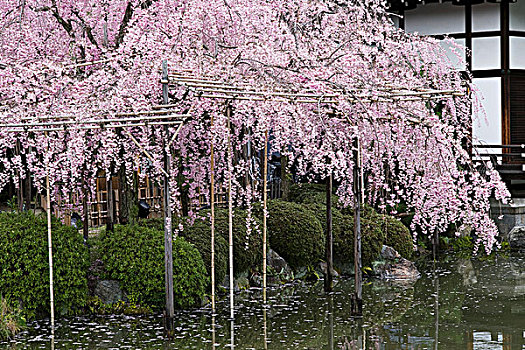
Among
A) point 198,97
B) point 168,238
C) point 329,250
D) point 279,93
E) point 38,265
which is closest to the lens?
point 168,238

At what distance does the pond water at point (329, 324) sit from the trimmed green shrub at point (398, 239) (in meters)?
1.72

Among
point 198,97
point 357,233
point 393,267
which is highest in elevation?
point 198,97

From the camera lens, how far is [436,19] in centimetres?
1753

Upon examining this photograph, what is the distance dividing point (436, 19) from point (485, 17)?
112cm

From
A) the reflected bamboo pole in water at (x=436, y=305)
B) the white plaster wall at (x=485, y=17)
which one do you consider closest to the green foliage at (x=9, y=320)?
the reflected bamboo pole in water at (x=436, y=305)

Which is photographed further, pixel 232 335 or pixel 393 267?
pixel 393 267

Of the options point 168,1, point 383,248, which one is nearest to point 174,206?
point 168,1

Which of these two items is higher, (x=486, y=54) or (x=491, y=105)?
(x=486, y=54)

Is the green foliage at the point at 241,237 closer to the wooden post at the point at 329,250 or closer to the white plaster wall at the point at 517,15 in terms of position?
the wooden post at the point at 329,250

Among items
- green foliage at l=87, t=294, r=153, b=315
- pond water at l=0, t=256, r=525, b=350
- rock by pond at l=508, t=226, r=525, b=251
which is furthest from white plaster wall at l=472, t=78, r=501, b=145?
green foliage at l=87, t=294, r=153, b=315

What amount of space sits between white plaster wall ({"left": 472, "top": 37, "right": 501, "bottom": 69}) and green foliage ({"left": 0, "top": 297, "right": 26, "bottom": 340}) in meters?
12.2

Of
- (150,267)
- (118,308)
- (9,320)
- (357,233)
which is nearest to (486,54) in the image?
(357,233)

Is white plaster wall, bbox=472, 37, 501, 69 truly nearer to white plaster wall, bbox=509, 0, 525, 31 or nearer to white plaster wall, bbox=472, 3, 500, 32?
white plaster wall, bbox=472, 3, 500, 32

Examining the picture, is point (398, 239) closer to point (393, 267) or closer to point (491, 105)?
point (393, 267)
